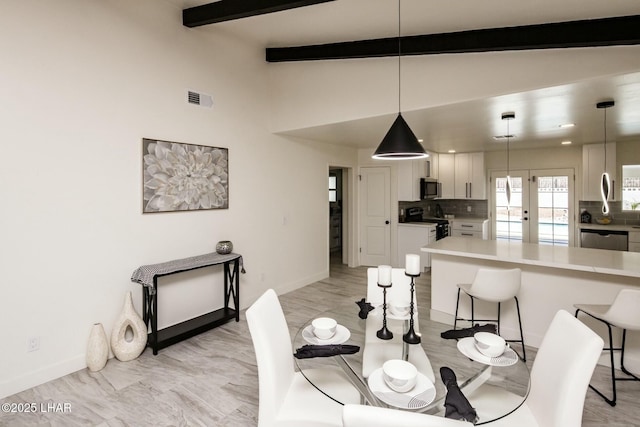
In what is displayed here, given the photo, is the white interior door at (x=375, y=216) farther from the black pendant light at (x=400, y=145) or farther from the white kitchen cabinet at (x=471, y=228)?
the black pendant light at (x=400, y=145)

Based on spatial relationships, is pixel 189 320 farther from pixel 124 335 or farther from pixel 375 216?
pixel 375 216

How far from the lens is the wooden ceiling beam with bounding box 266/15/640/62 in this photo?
2459 mm

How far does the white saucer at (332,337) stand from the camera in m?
1.87

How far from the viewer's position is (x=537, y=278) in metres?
3.23

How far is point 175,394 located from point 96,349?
92cm

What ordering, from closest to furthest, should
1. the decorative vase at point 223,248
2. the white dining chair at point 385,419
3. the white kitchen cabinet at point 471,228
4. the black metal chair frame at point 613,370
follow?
the white dining chair at point 385,419, the black metal chair frame at point 613,370, the decorative vase at point 223,248, the white kitchen cabinet at point 471,228

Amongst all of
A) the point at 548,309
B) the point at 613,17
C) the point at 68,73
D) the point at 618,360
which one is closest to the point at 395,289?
the point at 548,309

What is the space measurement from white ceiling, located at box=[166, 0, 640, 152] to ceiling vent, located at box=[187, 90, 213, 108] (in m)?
0.78

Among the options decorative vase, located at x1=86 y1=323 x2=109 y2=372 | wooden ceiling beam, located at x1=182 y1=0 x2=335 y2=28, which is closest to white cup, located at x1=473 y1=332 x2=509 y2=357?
wooden ceiling beam, located at x1=182 y1=0 x2=335 y2=28

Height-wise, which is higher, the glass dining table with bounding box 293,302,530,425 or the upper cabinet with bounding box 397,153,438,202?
the upper cabinet with bounding box 397,153,438,202

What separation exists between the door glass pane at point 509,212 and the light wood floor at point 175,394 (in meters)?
4.55

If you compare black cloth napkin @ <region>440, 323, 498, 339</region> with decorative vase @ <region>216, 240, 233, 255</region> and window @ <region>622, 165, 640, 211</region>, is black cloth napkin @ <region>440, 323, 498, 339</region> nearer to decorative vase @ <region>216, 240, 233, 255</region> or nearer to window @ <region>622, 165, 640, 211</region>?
decorative vase @ <region>216, 240, 233, 255</region>

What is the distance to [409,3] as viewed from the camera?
107 inches

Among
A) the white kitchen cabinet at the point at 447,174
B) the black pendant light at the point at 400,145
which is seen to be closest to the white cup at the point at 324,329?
the black pendant light at the point at 400,145
